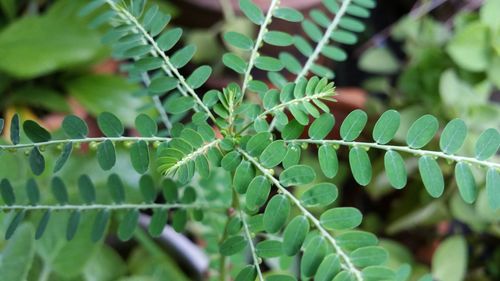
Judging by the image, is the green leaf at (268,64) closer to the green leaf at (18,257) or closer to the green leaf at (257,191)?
the green leaf at (257,191)

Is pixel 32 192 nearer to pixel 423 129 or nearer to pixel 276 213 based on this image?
pixel 276 213

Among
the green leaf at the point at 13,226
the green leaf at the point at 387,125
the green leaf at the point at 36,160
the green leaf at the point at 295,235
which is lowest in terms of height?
the green leaf at the point at 13,226

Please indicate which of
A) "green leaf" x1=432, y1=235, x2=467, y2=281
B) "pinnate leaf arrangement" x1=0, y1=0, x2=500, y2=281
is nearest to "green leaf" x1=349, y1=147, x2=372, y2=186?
"pinnate leaf arrangement" x1=0, y1=0, x2=500, y2=281

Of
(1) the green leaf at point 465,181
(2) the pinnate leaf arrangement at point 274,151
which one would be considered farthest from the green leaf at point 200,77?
(1) the green leaf at point 465,181

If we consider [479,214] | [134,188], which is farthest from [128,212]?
[479,214]

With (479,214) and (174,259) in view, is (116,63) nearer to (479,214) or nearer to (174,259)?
(174,259)

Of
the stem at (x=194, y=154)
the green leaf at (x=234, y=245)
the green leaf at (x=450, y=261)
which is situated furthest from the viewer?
the green leaf at (x=450, y=261)

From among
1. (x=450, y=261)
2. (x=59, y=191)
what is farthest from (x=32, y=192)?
(x=450, y=261)

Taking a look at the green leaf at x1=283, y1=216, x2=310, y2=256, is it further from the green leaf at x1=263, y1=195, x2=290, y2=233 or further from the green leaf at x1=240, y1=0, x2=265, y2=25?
the green leaf at x1=240, y1=0, x2=265, y2=25
